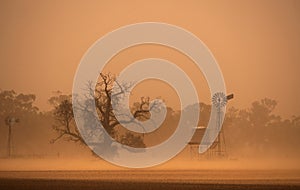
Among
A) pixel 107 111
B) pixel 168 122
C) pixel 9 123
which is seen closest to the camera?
pixel 107 111

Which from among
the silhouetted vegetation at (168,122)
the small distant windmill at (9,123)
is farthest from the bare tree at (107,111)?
the small distant windmill at (9,123)

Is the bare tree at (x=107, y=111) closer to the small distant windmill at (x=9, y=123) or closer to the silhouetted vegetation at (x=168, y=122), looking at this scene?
the silhouetted vegetation at (x=168, y=122)

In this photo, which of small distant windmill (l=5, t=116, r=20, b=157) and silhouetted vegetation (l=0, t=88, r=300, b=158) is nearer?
silhouetted vegetation (l=0, t=88, r=300, b=158)

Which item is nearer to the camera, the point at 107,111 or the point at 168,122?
the point at 107,111

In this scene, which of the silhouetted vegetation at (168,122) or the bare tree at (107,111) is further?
the silhouetted vegetation at (168,122)

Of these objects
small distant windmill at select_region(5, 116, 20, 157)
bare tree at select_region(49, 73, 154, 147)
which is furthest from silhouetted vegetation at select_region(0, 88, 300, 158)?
small distant windmill at select_region(5, 116, 20, 157)

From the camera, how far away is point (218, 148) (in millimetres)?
22453

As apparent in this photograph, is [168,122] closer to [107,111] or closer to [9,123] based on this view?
[107,111]

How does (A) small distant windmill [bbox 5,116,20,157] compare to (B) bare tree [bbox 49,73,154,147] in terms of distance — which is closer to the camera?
(B) bare tree [bbox 49,73,154,147]

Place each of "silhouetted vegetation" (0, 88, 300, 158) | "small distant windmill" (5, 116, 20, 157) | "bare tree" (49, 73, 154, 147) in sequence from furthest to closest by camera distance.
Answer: "small distant windmill" (5, 116, 20, 157) → "silhouetted vegetation" (0, 88, 300, 158) → "bare tree" (49, 73, 154, 147)

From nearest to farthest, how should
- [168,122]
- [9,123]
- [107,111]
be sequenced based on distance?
1. [107,111]
2. [168,122]
3. [9,123]

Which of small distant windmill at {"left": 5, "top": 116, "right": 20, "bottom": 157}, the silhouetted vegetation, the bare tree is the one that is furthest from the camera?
small distant windmill at {"left": 5, "top": 116, "right": 20, "bottom": 157}

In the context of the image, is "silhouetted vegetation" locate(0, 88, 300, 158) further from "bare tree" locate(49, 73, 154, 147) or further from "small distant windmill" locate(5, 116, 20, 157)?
"small distant windmill" locate(5, 116, 20, 157)

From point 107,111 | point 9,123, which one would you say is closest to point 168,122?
point 107,111
